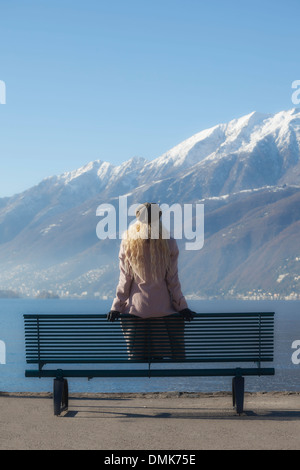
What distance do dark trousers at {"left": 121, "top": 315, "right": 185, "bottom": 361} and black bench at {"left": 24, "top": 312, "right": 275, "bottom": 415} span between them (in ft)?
0.04

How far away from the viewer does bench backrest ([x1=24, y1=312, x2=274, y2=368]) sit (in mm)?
9297

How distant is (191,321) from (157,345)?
59 cm

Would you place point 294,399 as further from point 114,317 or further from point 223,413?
point 114,317

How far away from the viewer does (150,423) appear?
8.67 m

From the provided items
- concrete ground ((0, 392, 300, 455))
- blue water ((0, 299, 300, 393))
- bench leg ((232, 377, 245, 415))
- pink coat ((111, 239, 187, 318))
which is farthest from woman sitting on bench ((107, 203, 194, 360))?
blue water ((0, 299, 300, 393))

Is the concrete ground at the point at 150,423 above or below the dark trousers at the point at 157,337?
below

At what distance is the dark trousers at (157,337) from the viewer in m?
9.28

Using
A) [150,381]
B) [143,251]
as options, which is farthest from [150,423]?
[150,381]

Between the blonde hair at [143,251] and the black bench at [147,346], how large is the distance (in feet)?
1.91

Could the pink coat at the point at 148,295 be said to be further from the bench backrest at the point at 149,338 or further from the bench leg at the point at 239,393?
the bench leg at the point at 239,393

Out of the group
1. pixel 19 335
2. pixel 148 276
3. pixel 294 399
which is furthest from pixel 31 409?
pixel 19 335

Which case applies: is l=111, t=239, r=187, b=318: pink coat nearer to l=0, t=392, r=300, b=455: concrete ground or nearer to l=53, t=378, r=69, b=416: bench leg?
l=53, t=378, r=69, b=416: bench leg

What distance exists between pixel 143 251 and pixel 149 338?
1.06 metres

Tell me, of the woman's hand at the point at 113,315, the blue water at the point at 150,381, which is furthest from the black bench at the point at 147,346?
the blue water at the point at 150,381
